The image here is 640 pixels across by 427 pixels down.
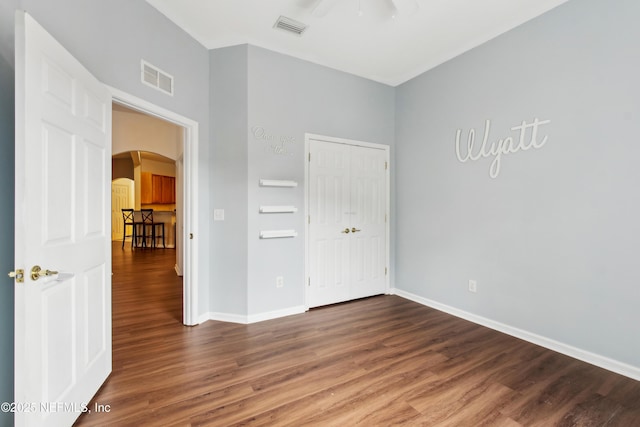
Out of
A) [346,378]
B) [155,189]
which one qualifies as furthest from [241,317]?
[155,189]

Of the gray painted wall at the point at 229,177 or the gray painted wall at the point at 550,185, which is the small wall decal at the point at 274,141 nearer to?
the gray painted wall at the point at 229,177

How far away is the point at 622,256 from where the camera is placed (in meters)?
2.06

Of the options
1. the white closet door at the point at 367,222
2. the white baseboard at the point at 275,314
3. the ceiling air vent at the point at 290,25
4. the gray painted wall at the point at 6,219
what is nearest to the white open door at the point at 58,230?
the gray painted wall at the point at 6,219

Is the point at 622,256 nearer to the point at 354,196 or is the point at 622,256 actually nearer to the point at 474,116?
the point at 474,116

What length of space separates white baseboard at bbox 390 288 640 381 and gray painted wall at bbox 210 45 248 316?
2.40 meters

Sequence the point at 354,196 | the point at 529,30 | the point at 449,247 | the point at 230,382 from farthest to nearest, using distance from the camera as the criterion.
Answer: the point at 354,196 < the point at 449,247 < the point at 529,30 < the point at 230,382

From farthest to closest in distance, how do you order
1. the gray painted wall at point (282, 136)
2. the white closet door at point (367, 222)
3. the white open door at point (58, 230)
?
1. the white closet door at point (367, 222)
2. the gray painted wall at point (282, 136)
3. the white open door at point (58, 230)

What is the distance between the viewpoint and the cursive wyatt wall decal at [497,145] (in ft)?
8.27

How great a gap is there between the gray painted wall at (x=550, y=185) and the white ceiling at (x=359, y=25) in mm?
214

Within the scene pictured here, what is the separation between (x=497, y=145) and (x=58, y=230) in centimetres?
354

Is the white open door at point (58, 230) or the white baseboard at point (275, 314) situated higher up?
the white open door at point (58, 230)

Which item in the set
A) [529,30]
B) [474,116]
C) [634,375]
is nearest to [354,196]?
[474,116]

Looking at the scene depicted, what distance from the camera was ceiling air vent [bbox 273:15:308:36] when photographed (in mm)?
2619

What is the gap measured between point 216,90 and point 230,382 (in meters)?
2.81
